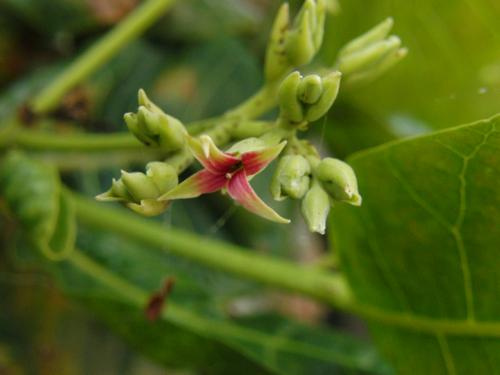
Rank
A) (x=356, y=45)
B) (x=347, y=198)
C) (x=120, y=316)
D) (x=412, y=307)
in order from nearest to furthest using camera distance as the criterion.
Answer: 1. (x=347, y=198)
2. (x=356, y=45)
3. (x=412, y=307)
4. (x=120, y=316)

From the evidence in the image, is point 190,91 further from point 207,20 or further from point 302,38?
point 302,38

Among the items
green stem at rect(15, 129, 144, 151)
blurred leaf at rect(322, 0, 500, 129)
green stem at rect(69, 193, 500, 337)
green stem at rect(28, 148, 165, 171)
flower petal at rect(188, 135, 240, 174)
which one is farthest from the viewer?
green stem at rect(28, 148, 165, 171)

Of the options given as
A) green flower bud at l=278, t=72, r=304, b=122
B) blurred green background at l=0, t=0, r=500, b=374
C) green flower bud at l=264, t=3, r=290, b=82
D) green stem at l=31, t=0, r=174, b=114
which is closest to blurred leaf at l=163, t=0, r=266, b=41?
blurred green background at l=0, t=0, r=500, b=374

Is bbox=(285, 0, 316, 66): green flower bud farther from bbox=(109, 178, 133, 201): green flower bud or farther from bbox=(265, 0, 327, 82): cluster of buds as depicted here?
bbox=(109, 178, 133, 201): green flower bud

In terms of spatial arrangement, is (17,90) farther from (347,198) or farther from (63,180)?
(347,198)

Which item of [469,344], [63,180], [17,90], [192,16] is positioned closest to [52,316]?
[63,180]

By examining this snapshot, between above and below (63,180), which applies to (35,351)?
below

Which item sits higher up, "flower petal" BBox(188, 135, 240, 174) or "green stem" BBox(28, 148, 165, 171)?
"green stem" BBox(28, 148, 165, 171)
